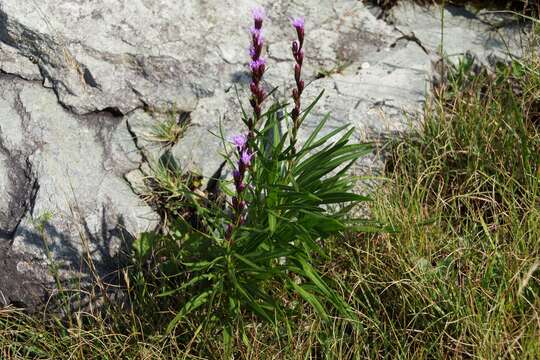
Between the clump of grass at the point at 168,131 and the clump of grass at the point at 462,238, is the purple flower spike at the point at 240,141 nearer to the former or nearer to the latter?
the clump of grass at the point at 462,238

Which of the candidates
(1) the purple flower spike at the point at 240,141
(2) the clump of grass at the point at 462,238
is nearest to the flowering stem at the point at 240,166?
(1) the purple flower spike at the point at 240,141

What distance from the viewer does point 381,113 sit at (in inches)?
141

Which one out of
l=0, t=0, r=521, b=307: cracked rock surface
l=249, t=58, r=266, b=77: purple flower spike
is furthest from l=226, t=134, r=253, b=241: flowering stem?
l=0, t=0, r=521, b=307: cracked rock surface

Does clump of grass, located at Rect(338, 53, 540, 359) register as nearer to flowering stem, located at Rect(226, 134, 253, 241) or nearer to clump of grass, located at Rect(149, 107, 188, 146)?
flowering stem, located at Rect(226, 134, 253, 241)

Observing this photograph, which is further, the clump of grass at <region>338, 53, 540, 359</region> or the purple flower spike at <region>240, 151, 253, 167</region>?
the clump of grass at <region>338, 53, 540, 359</region>

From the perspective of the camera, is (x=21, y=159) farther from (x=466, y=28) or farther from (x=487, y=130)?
(x=466, y=28)

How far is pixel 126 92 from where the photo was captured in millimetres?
3578

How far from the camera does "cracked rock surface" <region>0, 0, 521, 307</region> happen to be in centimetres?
318

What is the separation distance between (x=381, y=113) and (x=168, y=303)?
4.81 feet

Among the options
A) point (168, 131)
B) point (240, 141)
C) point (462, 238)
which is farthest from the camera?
point (168, 131)

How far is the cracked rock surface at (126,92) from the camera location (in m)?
Answer: 3.18

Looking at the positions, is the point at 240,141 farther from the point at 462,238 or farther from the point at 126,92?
the point at 126,92

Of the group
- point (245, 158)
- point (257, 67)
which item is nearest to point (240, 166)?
point (245, 158)

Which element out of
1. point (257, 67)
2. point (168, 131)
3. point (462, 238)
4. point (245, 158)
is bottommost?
point (462, 238)
